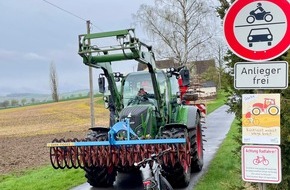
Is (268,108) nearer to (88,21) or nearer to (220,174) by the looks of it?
(220,174)

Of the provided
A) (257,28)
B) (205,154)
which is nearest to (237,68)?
(257,28)

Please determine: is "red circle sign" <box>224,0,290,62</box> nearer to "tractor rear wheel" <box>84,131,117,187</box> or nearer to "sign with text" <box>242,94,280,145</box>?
"sign with text" <box>242,94,280,145</box>

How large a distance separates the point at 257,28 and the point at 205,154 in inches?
327

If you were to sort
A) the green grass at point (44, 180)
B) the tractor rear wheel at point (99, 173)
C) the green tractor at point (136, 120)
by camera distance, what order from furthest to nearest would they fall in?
the green grass at point (44, 180), the tractor rear wheel at point (99, 173), the green tractor at point (136, 120)

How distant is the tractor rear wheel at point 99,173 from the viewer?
25.8ft

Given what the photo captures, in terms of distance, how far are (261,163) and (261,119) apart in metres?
0.37

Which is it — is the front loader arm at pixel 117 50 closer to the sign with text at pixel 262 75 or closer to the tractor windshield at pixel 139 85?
the tractor windshield at pixel 139 85

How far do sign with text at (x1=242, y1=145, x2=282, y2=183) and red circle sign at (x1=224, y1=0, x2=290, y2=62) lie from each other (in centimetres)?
74

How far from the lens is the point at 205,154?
1134 centimetres

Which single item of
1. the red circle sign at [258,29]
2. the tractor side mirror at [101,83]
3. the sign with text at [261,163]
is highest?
the red circle sign at [258,29]

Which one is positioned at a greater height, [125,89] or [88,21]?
[88,21]

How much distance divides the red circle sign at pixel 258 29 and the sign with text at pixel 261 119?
13.2 inches

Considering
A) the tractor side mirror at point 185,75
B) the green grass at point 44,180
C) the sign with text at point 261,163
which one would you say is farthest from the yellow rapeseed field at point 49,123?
the sign with text at point 261,163

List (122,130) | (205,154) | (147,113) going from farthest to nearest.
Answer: (205,154), (147,113), (122,130)
